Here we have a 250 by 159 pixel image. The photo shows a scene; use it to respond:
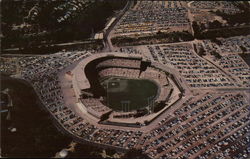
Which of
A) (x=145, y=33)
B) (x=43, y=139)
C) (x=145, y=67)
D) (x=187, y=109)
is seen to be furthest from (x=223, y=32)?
(x=43, y=139)

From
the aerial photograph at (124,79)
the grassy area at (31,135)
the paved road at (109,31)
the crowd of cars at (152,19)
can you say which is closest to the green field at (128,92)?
the aerial photograph at (124,79)

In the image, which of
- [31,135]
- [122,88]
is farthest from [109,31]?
[31,135]

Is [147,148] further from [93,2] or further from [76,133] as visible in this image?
[93,2]

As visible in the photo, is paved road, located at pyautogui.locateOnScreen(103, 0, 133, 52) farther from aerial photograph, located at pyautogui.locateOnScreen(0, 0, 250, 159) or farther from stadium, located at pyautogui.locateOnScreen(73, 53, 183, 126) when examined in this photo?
stadium, located at pyautogui.locateOnScreen(73, 53, 183, 126)

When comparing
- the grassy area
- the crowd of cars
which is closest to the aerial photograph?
the grassy area

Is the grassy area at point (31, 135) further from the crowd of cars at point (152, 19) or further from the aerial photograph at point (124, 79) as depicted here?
the crowd of cars at point (152, 19)

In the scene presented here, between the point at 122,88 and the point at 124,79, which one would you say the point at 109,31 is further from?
the point at 122,88
